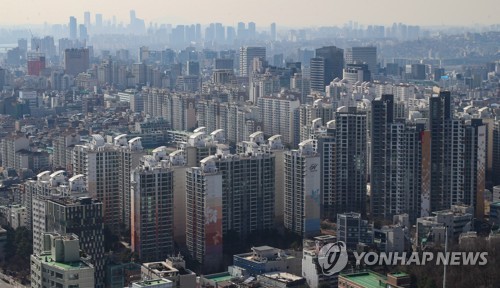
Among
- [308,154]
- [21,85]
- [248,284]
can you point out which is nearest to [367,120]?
[308,154]

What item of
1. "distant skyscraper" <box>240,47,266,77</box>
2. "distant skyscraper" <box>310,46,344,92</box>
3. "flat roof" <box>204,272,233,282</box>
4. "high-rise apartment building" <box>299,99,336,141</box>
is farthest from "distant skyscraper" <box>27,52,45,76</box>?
"flat roof" <box>204,272,233,282</box>

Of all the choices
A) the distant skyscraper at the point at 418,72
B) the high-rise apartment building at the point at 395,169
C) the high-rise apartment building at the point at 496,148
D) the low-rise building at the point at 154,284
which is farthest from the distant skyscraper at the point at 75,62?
the low-rise building at the point at 154,284

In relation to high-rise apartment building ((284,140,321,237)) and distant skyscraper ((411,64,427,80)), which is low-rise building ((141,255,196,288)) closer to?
high-rise apartment building ((284,140,321,237))

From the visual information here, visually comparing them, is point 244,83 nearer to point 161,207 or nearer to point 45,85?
point 45,85

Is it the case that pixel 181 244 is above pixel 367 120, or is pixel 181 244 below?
below

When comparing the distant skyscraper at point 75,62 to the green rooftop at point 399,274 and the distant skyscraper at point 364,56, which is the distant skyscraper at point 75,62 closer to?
the distant skyscraper at point 364,56
